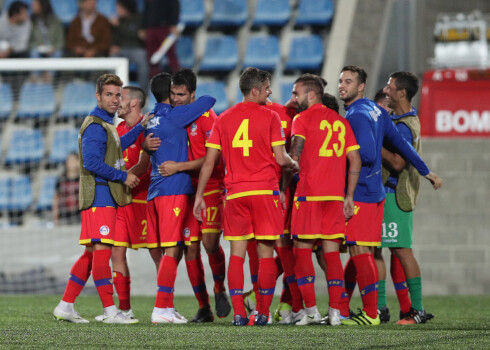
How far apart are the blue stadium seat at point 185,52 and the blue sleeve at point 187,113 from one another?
6.88 meters

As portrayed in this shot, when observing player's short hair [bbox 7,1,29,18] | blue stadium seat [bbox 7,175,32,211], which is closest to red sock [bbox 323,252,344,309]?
blue stadium seat [bbox 7,175,32,211]

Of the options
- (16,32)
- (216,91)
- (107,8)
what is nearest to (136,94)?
(216,91)

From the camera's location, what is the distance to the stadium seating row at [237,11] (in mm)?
12633

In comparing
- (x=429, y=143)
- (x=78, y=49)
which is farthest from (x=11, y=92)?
(x=429, y=143)

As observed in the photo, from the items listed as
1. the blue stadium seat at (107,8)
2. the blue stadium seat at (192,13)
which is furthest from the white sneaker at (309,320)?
the blue stadium seat at (107,8)

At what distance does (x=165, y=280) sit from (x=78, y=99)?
6.17 metres

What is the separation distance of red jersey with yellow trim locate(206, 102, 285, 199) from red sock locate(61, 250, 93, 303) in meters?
1.10

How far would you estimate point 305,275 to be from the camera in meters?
5.38

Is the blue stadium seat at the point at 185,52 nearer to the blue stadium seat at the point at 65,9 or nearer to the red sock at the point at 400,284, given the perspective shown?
the blue stadium seat at the point at 65,9

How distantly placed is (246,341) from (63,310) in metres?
1.75

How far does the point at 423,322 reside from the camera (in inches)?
226

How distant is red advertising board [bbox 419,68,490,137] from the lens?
33.9ft

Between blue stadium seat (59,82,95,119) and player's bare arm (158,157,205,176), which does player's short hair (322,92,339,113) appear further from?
blue stadium seat (59,82,95,119)

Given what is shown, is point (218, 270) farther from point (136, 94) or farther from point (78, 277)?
point (136, 94)
